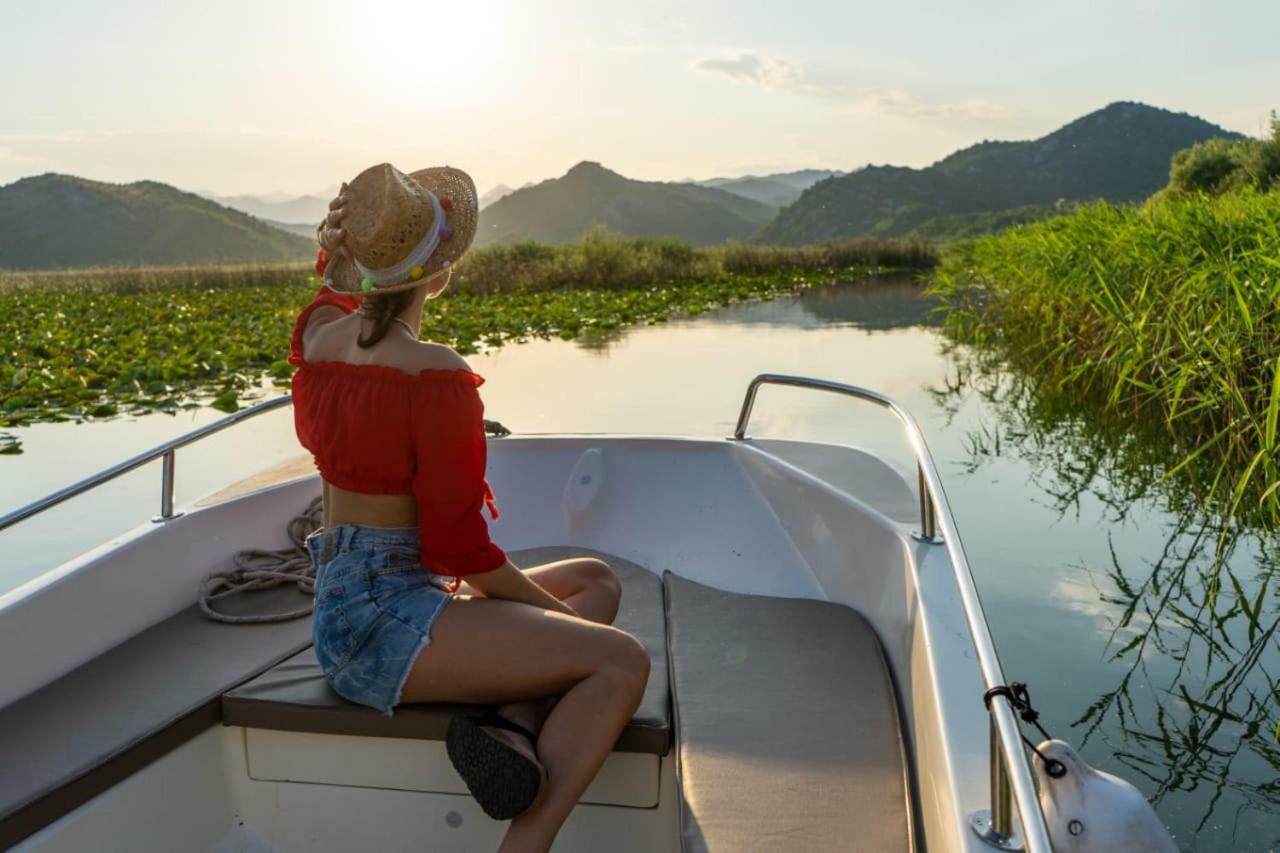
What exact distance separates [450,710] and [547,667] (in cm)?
25

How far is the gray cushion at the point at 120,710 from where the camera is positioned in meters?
1.65

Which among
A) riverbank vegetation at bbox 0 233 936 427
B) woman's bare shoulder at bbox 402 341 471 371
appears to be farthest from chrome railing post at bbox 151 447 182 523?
riverbank vegetation at bbox 0 233 936 427

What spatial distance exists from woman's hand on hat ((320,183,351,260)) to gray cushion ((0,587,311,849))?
0.88m

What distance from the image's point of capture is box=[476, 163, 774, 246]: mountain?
110 m

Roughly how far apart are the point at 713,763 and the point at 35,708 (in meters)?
1.26

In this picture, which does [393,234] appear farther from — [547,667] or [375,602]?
[547,667]

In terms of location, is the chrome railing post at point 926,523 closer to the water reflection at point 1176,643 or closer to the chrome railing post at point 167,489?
the water reflection at point 1176,643

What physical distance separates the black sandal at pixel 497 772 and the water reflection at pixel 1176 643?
1.79 metres

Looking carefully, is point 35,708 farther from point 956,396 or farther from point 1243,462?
point 956,396

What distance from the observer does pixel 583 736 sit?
5.25 ft

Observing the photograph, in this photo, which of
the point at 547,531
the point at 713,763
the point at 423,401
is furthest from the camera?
the point at 547,531

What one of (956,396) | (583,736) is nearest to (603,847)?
(583,736)

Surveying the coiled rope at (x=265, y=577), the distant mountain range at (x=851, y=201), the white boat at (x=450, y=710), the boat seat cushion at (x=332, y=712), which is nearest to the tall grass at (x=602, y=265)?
the coiled rope at (x=265, y=577)

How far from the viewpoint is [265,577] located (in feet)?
8.30
